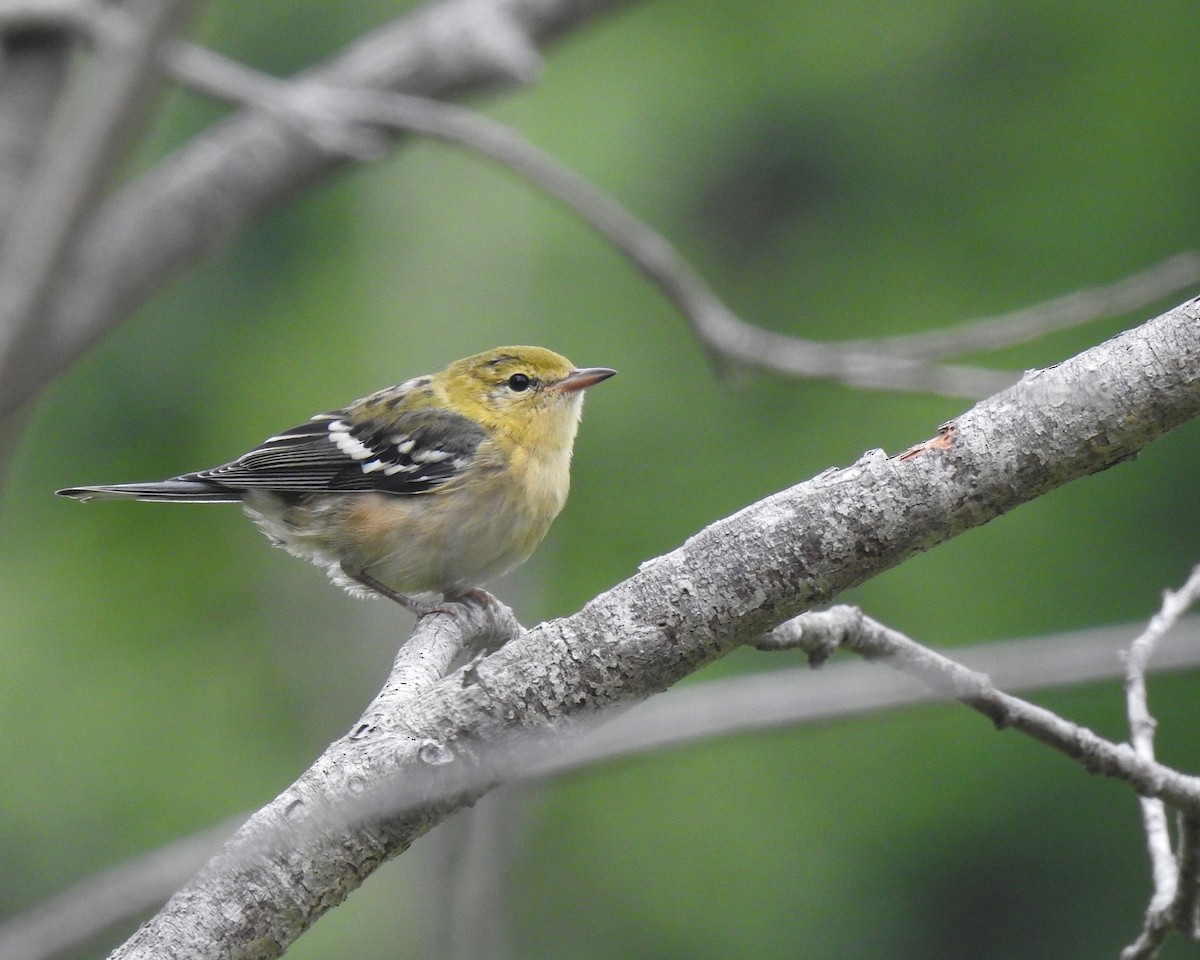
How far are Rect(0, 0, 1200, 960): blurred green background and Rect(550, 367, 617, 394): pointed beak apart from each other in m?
2.21

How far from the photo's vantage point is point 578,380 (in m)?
5.64

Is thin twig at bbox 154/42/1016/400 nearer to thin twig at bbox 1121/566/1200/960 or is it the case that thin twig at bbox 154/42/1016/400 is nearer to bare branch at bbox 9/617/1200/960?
bare branch at bbox 9/617/1200/960

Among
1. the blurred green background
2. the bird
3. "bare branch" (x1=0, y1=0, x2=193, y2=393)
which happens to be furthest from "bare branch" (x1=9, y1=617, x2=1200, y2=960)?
the blurred green background

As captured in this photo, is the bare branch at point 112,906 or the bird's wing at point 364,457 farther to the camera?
the bird's wing at point 364,457

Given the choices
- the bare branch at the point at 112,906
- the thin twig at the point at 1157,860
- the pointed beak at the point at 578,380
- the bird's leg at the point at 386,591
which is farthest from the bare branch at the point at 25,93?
the thin twig at the point at 1157,860

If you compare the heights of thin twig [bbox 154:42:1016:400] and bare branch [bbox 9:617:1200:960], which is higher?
thin twig [bbox 154:42:1016:400]

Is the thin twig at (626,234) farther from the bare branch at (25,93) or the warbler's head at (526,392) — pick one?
the bare branch at (25,93)

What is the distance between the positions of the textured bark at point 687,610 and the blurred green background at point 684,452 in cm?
473

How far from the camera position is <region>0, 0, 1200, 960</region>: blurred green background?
27.7 ft

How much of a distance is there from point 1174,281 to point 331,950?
6635 mm

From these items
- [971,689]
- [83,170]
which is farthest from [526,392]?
[971,689]

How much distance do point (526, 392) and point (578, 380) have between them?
24 centimetres

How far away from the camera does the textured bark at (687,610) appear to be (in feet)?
6.89

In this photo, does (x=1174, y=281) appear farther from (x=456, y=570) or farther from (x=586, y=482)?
(x=586, y=482)
